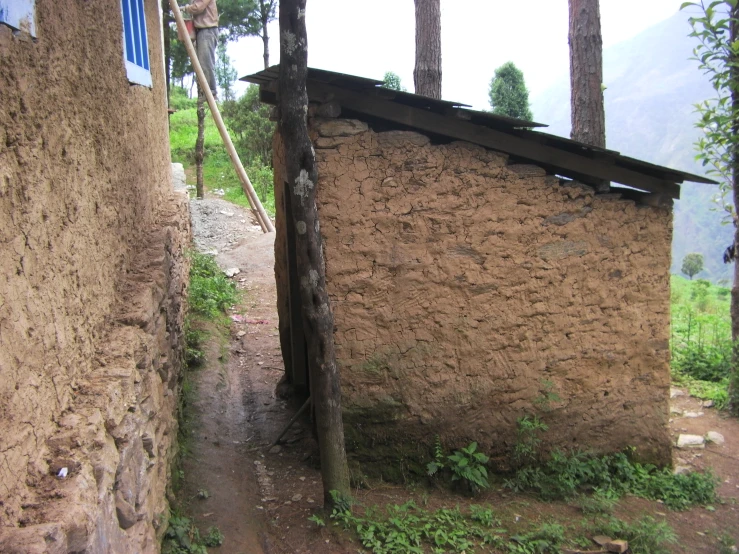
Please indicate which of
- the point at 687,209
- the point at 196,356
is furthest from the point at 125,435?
the point at 687,209

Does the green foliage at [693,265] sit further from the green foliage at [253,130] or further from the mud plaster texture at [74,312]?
the mud plaster texture at [74,312]

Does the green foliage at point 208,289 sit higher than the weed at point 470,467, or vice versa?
the green foliage at point 208,289

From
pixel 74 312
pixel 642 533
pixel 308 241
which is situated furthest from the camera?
pixel 642 533

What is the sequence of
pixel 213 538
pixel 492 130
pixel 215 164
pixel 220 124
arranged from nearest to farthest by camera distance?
pixel 213 538, pixel 492 130, pixel 220 124, pixel 215 164

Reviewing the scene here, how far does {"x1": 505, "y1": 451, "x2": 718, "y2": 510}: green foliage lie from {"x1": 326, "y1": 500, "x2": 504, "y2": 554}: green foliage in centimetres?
74

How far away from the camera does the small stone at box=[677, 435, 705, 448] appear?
6.43 meters

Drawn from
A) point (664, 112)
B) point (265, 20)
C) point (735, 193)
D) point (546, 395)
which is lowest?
point (546, 395)

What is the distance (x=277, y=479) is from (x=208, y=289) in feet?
14.2

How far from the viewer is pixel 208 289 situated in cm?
874

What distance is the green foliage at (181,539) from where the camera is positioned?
11.2 ft

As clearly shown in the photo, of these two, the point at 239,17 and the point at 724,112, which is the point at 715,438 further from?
the point at 239,17

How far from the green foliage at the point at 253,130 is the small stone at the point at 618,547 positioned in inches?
531

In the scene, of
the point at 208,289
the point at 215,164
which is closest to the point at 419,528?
the point at 208,289

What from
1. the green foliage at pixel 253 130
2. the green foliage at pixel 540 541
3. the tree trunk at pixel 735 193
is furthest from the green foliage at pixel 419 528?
the green foliage at pixel 253 130
